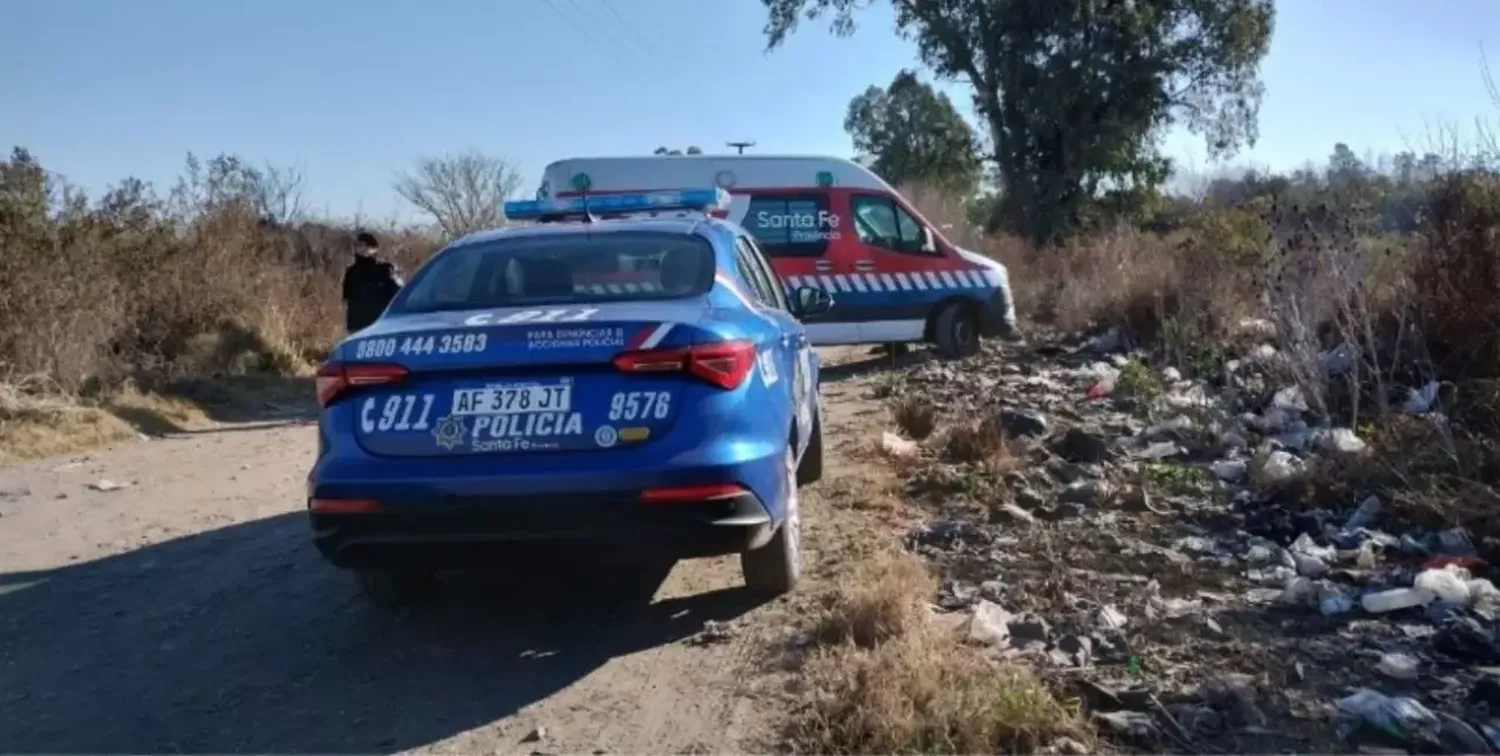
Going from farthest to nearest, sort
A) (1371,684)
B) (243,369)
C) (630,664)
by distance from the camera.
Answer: (243,369) → (630,664) → (1371,684)

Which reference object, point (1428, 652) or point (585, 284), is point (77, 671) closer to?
point (585, 284)

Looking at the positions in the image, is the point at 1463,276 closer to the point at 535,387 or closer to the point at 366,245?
the point at 535,387

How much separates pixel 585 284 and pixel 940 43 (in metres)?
29.9

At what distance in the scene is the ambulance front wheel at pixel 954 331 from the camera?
15523 mm

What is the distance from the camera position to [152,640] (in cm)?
541

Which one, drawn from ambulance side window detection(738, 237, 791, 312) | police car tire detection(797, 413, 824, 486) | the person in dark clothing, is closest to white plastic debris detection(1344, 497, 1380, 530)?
police car tire detection(797, 413, 824, 486)

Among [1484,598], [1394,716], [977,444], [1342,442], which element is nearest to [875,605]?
[1394,716]

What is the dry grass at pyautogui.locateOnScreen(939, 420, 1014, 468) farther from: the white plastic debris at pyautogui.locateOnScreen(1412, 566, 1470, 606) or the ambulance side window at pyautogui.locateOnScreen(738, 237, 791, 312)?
the white plastic debris at pyautogui.locateOnScreen(1412, 566, 1470, 606)

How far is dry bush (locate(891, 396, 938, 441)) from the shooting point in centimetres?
979

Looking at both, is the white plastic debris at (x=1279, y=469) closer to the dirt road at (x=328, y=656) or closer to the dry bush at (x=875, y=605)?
the dirt road at (x=328, y=656)

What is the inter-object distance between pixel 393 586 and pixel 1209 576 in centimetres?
356

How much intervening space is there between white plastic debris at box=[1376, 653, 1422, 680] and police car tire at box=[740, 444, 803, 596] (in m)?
2.22

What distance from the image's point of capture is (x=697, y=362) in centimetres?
468

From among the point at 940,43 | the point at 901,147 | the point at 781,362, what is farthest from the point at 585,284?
the point at 901,147
